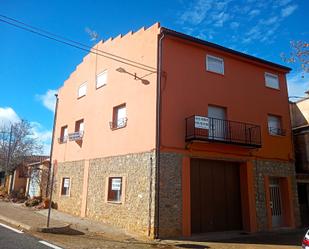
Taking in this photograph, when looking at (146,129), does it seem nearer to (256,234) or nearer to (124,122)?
(124,122)

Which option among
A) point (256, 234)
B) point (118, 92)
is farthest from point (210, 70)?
point (256, 234)

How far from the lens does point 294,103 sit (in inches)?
853

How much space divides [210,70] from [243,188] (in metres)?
5.80

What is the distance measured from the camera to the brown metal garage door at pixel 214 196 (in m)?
14.1

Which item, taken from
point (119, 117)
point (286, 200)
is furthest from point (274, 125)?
point (119, 117)

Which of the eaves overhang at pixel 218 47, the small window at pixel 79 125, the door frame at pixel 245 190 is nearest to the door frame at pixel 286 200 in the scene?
the door frame at pixel 245 190

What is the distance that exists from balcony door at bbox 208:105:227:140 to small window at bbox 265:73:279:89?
394 centimetres

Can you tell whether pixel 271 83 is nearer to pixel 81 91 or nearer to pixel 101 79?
pixel 101 79

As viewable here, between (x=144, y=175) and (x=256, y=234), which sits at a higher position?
(x=144, y=175)

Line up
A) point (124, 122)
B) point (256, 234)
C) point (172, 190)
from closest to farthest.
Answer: point (172, 190)
point (256, 234)
point (124, 122)

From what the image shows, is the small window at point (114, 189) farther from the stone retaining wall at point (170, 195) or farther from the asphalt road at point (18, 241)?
the asphalt road at point (18, 241)

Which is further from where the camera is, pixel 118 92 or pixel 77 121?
pixel 77 121

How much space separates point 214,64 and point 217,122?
→ 117 inches

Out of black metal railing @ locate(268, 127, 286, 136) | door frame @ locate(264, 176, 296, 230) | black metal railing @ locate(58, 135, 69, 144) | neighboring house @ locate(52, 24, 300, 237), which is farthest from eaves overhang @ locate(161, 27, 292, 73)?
black metal railing @ locate(58, 135, 69, 144)
